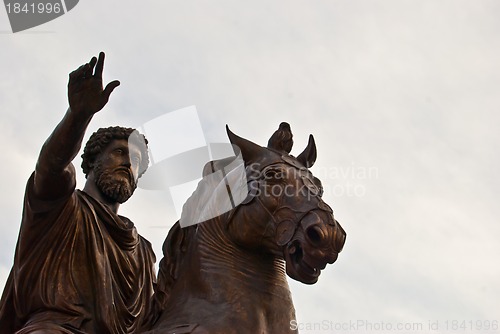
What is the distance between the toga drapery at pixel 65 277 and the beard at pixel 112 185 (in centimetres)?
56

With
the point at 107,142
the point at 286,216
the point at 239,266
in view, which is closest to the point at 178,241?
the point at 239,266

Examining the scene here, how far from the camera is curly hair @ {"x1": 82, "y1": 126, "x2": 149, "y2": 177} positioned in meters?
6.59

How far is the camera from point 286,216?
4.80 meters

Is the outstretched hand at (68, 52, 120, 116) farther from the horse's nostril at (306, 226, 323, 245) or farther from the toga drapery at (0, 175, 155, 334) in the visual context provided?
the horse's nostril at (306, 226, 323, 245)

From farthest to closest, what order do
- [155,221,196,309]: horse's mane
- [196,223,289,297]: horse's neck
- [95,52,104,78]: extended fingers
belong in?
[155,221,196,309]: horse's mane, [196,223,289,297]: horse's neck, [95,52,104,78]: extended fingers

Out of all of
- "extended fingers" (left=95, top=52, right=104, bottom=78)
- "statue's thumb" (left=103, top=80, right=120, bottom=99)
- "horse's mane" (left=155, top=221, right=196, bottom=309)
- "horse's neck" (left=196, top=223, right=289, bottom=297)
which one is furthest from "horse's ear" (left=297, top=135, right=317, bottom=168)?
"extended fingers" (left=95, top=52, right=104, bottom=78)

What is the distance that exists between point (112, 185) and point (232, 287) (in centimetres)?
181

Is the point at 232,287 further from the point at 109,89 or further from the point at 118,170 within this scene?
A: the point at 118,170

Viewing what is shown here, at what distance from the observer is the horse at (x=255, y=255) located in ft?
15.4

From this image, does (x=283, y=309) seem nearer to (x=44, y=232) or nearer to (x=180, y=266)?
(x=180, y=266)

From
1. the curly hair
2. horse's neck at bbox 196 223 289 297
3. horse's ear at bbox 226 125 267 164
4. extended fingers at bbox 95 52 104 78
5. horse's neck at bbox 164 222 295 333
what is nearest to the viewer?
→ extended fingers at bbox 95 52 104 78

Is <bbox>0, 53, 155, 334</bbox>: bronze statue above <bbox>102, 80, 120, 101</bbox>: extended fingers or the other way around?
the other way around

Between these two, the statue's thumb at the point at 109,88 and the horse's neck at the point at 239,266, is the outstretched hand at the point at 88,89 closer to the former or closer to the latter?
the statue's thumb at the point at 109,88

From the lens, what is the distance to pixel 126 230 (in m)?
6.05
